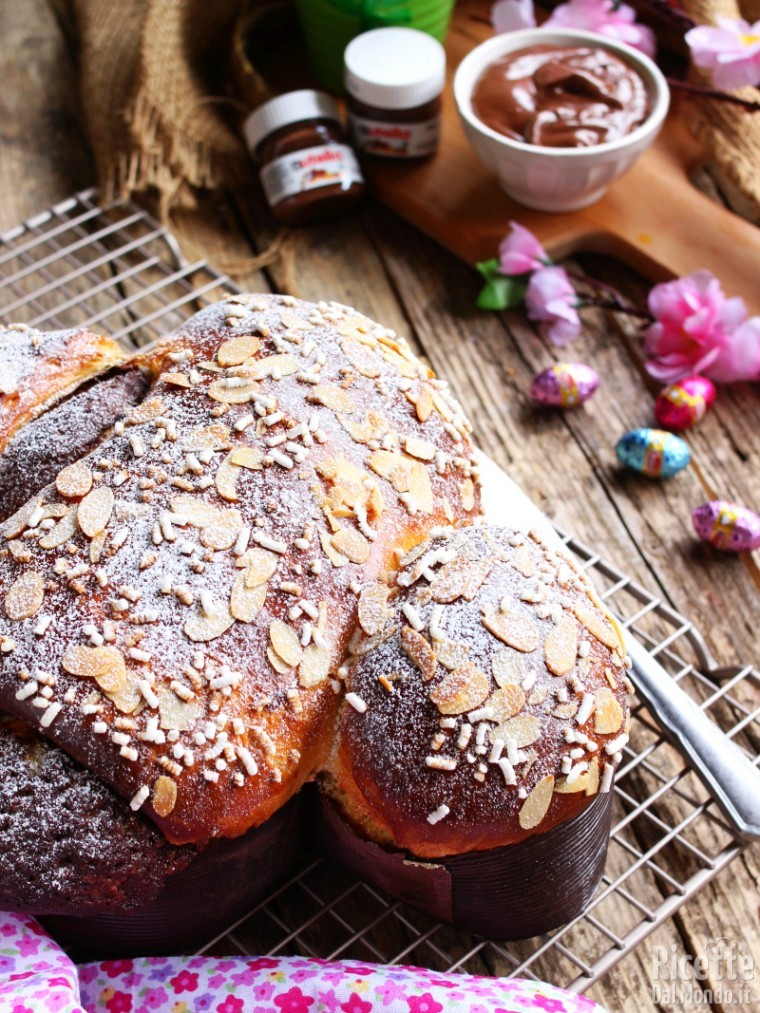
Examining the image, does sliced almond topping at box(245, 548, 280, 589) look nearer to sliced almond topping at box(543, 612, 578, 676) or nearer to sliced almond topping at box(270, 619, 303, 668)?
sliced almond topping at box(270, 619, 303, 668)

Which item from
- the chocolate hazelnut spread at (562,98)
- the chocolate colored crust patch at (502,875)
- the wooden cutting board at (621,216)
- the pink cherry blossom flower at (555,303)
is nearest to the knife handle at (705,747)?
the chocolate colored crust patch at (502,875)

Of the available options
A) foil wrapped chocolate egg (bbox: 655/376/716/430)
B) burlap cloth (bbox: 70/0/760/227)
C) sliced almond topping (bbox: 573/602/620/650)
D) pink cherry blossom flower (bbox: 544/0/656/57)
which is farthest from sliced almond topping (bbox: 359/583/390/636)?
pink cherry blossom flower (bbox: 544/0/656/57)

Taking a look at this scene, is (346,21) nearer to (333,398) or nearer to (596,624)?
(333,398)

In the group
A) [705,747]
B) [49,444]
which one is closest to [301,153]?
[49,444]

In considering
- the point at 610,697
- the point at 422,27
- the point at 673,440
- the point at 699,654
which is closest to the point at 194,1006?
the point at 610,697

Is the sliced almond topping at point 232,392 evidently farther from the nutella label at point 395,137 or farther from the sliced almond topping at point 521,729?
the nutella label at point 395,137
